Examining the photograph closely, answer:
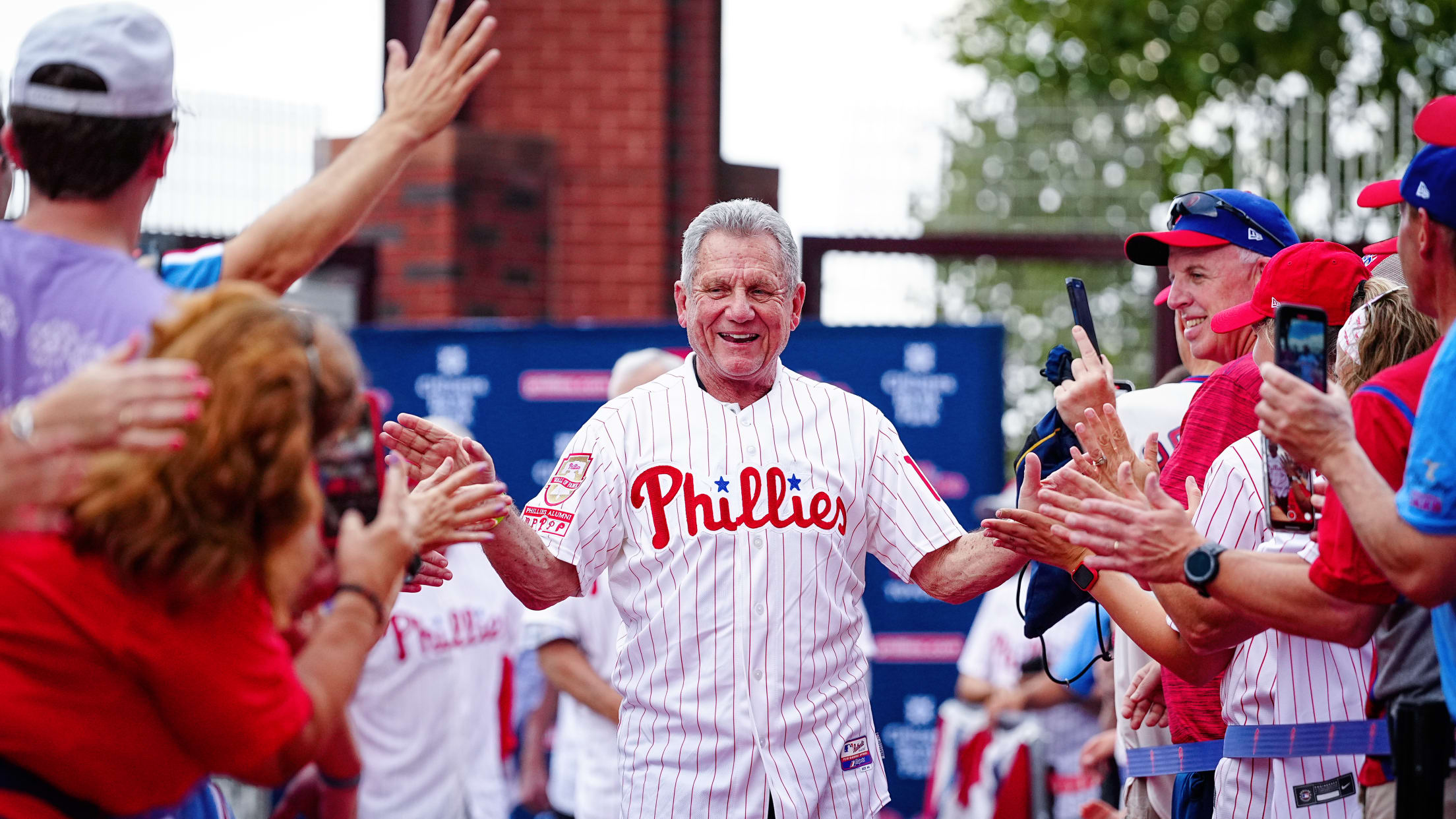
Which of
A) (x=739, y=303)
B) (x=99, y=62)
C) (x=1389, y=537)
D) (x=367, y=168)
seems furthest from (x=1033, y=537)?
(x=99, y=62)

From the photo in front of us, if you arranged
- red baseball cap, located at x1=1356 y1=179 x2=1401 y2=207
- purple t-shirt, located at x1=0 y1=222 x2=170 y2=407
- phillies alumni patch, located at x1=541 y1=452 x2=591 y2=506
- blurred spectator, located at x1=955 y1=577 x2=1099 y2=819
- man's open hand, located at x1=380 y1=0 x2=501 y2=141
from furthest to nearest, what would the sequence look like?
1. blurred spectator, located at x1=955 y1=577 x2=1099 y2=819
2. phillies alumni patch, located at x1=541 y1=452 x2=591 y2=506
3. red baseball cap, located at x1=1356 y1=179 x2=1401 y2=207
4. man's open hand, located at x1=380 y1=0 x2=501 y2=141
5. purple t-shirt, located at x1=0 y1=222 x2=170 y2=407

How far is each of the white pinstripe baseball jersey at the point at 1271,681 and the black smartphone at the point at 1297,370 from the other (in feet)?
0.79

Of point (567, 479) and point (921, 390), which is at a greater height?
point (921, 390)

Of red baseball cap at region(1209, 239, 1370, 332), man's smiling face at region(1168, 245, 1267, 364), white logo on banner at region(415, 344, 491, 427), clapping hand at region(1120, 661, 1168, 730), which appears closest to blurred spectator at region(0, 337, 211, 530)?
red baseball cap at region(1209, 239, 1370, 332)

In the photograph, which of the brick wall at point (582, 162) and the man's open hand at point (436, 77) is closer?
the man's open hand at point (436, 77)

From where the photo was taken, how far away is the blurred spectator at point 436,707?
5488 millimetres

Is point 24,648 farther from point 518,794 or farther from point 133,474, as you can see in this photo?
point 518,794

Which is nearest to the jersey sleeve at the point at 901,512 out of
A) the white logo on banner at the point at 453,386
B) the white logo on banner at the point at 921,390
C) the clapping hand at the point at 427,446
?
the clapping hand at the point at 427,446

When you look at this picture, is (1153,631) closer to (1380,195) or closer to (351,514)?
(1380,195)

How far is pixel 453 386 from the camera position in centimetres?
804

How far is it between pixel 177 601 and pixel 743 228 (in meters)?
1.84

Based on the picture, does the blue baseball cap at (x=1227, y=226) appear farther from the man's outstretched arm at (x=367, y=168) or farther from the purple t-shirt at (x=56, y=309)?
the purple t-shirt at (x=56, y=309)

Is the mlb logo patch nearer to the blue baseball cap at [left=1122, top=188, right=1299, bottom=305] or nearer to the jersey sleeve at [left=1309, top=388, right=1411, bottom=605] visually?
the jersey sleeve at [left=1309, top=388, right=1411, bottom=605]

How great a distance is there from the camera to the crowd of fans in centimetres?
200
